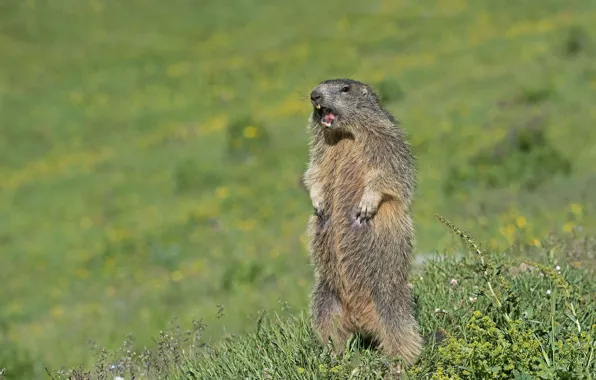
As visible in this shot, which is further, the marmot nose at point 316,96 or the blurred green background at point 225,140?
the blurred green background at point 225,140

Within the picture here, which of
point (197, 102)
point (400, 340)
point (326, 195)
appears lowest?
point (400, 340)

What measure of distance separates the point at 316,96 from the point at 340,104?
176mm

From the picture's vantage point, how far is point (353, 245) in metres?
5.67

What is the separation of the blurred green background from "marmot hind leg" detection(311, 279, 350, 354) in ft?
3.25

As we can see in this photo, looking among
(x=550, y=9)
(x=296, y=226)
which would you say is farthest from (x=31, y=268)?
(x=550, y=9)

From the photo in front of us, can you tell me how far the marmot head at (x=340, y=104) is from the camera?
5.89m

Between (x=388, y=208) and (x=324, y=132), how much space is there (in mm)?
767

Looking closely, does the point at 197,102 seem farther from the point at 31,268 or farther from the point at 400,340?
the point at 400,340

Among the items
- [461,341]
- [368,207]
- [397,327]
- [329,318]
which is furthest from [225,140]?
[461,341]

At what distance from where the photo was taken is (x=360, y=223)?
5.69 meters

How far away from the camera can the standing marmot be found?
560 cm

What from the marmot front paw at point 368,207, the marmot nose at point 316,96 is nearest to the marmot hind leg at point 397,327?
the marmot front paw at point 368,207

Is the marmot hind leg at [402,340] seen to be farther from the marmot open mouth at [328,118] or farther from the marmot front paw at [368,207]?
the marmot open mouth at [328,118]

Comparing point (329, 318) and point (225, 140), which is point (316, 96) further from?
point (225, 140)
